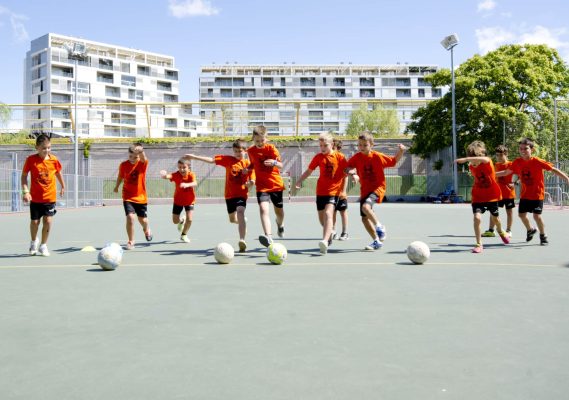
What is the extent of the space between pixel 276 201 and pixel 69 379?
6150 mm

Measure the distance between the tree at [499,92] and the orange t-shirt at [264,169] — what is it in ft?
89.2

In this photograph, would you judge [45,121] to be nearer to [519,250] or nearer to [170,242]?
[170,242]

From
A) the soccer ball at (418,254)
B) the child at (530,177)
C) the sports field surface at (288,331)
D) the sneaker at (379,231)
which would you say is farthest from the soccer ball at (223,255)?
the child at (530,177)

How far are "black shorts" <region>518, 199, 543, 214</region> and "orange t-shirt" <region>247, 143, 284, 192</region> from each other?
4516 mm

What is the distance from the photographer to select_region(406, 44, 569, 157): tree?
3394 centimetres

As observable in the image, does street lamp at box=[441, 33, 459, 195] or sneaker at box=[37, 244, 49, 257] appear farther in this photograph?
street lamp at box=[441, 33, 459, 195]

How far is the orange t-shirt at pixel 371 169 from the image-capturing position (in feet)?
28.7

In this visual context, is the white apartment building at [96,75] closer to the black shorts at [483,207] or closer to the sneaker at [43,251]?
the sneaker at [43,251]

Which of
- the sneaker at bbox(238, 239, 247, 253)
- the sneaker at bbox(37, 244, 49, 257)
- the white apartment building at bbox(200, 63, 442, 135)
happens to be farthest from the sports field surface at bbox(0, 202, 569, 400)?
the white apartment building at bbox(200, 63, 442, 135)

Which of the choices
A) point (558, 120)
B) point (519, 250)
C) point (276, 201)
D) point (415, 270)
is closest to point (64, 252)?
point (276, 201)

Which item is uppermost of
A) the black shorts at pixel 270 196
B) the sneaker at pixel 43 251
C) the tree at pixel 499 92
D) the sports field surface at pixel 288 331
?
the tree at pixel 499 92

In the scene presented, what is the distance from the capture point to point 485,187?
8.89 meters

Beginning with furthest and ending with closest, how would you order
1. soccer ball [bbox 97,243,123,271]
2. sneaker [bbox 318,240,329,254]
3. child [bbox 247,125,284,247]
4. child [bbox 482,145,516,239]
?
1. child [bbox 482,145,516,239]
2. child [bbox 247,125,284,247]
3. sneaker [bbox 318,240,329,254]
4. soccer ball [bbox 97,243,123,271]

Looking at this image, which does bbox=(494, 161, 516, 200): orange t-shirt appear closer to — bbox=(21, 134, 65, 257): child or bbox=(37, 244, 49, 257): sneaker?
bbox=(21, 134, 65, 257): child
